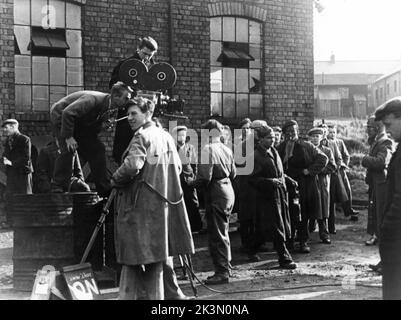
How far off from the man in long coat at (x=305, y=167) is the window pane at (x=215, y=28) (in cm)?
354

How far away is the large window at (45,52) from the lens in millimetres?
10273

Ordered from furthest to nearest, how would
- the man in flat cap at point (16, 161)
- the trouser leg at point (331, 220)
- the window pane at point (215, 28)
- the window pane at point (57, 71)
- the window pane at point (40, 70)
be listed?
the window pane at point (215, 28), the window pane at point (57, 71), the window pane at point (40, 70), the trouser leg at point (331, 220), the man in flat cap at point (16, 161)

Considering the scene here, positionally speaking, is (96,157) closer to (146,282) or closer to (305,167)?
(146,282)

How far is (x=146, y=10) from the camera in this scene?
1108 centimetres

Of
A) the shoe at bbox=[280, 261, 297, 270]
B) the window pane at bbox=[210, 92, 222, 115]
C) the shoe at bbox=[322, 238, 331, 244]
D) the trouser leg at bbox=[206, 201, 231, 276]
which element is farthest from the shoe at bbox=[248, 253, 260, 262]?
the window pane at bbox=[210, 92, 222, 115]

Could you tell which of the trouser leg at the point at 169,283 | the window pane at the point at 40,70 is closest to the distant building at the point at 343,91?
the window pane at the point at 40,70

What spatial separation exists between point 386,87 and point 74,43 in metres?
41.0

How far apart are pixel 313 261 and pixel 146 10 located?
18.9 feet

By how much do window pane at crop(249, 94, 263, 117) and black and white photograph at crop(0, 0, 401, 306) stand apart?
0.08 feet

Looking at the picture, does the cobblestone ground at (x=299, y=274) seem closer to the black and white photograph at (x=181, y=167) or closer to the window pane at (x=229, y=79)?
the black and white photograph at (x=181, y=167)

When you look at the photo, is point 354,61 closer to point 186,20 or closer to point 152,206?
point 186,20

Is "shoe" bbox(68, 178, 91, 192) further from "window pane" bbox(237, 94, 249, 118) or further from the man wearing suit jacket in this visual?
"window pane" bbox(237, 94, 249, 118)

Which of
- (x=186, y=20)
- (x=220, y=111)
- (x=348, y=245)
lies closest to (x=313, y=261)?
(x=348, y=245)

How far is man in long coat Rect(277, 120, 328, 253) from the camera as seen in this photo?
903 cm
